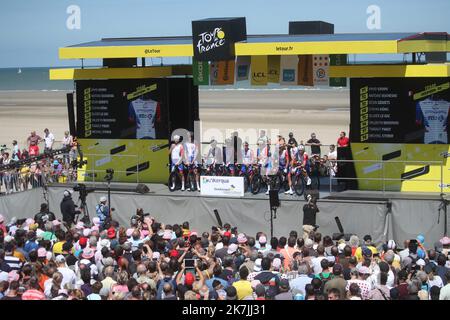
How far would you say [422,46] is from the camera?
19938mm

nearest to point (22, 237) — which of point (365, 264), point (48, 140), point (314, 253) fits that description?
point (314, 253)

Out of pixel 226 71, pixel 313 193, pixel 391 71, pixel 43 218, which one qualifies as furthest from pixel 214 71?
pixel 43 218

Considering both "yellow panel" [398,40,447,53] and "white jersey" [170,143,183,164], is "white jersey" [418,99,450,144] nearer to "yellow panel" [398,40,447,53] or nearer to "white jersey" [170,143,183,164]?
"yellow panel" [398,40,447,53]

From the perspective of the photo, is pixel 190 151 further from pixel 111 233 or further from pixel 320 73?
pixel 111 233

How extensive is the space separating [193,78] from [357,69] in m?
4.55

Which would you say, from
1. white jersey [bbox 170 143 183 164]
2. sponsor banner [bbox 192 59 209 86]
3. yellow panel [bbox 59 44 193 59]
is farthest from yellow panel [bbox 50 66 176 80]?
white jersey [bbox 170 143 183 164]

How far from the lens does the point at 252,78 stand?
22094mm

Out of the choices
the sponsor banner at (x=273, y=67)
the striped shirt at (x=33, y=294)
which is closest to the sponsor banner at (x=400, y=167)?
the sponsor banner at (x=273, y=67)

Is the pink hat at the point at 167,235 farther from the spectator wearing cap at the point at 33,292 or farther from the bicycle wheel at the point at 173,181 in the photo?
the bicycle wheel at the point at 173,181

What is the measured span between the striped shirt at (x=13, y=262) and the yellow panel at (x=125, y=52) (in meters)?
9.28

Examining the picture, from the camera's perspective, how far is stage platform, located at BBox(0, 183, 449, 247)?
758 inches

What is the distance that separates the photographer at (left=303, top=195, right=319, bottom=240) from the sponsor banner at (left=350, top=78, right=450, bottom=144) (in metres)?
2.78

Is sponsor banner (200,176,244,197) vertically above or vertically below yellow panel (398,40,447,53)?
below
